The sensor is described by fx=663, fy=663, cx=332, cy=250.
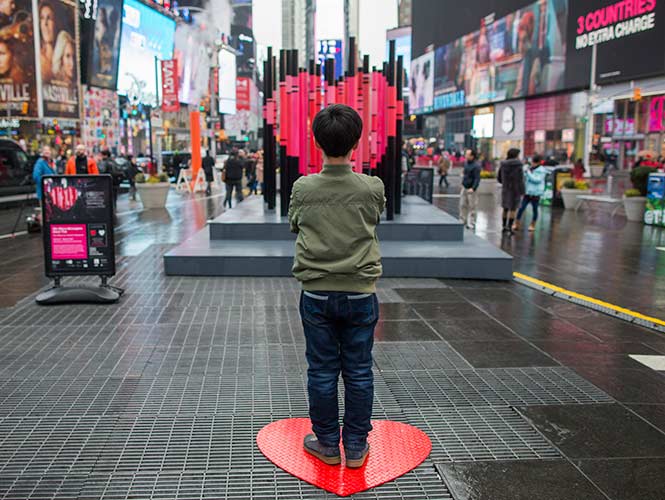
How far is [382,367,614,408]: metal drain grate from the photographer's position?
4.72m

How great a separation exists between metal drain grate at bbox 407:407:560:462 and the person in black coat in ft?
33.3

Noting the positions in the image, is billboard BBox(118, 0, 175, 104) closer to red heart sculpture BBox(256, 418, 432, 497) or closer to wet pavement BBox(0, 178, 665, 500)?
wet pavement BBox(0, 178, 665, 500)

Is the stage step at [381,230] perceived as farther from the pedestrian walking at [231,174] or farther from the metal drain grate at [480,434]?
the pedestrian walking at [231,174]

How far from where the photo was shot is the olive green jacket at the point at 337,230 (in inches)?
135

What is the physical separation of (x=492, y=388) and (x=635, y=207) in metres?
13.4

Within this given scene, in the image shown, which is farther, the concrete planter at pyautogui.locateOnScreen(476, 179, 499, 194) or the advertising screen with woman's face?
the advertising screen with woman's face

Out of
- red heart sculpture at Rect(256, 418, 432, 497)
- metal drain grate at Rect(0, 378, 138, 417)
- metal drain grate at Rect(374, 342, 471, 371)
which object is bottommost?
metal drain grate at Rect(374, 342, 471, 371)

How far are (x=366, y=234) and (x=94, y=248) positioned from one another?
202 inches

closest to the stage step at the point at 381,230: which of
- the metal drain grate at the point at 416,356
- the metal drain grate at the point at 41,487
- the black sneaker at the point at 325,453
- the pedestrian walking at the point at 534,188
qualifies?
the pedestrian walking at the point at 534,188

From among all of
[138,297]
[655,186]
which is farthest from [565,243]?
[138,297]

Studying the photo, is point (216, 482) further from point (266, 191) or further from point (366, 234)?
point (266, 191)

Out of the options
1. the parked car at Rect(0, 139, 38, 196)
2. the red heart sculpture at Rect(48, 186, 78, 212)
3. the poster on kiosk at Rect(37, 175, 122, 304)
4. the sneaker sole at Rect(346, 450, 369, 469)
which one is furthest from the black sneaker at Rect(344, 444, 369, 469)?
the parked car at Rect(0, 139, 38, 196)

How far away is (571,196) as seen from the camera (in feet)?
63.9

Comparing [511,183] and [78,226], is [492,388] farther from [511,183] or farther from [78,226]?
[511,183]
